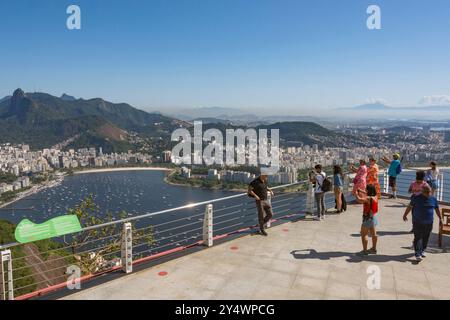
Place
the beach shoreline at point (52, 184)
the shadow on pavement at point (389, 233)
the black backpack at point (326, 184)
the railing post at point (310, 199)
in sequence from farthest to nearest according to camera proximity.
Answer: the beach shoreline at point (52, 184) → the railing post at point (310, 199) → the black backpack at point (326, 184) → the shadow on pavement at point (389, 233)

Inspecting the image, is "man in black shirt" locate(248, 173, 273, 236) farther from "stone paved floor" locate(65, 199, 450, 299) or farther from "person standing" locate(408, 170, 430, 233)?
"person standing" locate(408, 170, 430, 233)

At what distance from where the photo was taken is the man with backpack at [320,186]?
820cm

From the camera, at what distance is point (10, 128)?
171875 millimetres

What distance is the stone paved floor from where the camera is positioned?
173 inches

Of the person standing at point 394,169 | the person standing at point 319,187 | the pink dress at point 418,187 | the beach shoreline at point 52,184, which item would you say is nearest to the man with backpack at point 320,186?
the person standing at point 319,187

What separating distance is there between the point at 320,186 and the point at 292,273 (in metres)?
3.57

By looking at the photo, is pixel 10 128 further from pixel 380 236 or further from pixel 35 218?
pixel 380 236

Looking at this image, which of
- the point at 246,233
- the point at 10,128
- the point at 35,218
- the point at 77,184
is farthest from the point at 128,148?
the point at 246,233

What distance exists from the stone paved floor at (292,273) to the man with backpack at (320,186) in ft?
4.63

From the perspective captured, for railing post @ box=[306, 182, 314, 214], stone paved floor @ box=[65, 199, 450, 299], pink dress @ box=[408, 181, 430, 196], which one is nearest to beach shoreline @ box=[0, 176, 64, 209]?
railing post @ box=[306, 182, 314, 214]

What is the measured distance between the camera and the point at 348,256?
5.80m

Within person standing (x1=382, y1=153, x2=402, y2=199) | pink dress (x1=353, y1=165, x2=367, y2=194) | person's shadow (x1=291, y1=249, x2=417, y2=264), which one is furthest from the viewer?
person standing (x1=382, y1=153, x2=402, y2=199)

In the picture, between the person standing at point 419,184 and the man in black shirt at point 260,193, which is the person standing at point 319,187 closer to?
the man in black shirt at point 260,193
